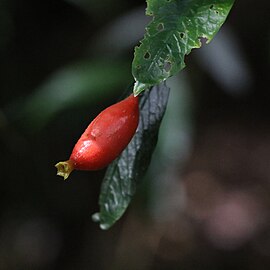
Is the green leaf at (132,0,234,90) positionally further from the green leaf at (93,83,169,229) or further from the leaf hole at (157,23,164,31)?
the green leaf at (93,83,169,229)

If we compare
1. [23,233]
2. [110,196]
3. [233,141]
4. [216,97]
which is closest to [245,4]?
[216,97]

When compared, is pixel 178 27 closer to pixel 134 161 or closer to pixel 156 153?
pixel 134 161

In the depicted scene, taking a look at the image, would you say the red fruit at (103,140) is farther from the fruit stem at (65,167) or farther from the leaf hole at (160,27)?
the leaf hole at (160,27)

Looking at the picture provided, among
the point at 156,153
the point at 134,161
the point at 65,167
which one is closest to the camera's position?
the point at 65,167

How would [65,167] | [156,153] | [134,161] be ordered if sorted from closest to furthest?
1. [65,167]
2. [134,161]
3. [156,153]

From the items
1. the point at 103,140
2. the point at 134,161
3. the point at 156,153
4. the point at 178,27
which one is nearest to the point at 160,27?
the point at 178,27

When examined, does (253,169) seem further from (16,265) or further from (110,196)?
(110,196)
